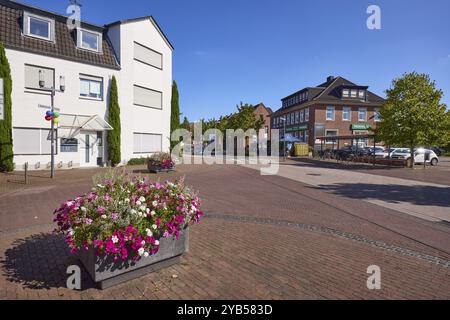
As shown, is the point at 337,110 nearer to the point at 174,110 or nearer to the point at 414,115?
the point at 414,115

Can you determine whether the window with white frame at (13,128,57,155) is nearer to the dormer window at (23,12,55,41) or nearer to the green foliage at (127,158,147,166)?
the green foliage at (127,158,147,166)

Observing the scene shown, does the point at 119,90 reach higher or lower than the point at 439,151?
higher

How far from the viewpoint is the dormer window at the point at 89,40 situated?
59.9 ft

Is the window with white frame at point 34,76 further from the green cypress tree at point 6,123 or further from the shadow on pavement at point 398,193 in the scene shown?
the shadow on pavement at point 398,193

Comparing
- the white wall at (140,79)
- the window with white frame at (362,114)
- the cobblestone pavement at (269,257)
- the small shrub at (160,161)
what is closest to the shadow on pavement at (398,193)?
the cobblestone pavement at (269,257)

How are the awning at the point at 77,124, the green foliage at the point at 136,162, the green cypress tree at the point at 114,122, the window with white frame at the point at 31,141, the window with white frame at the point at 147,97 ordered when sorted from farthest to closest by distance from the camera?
the window with white frame at the point at 147,97, the green foliage at the point at 136,162, the green cypress tree at the point at 114,122, the awning at the point at 77,124, the window with white frame at the point at 31,141

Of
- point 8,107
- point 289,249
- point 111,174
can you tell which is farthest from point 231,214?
point 8,107

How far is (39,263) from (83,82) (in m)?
16.8

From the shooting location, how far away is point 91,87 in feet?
60.7

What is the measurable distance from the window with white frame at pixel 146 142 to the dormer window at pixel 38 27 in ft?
26.3

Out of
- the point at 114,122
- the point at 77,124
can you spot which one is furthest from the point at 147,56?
the point at 77,124

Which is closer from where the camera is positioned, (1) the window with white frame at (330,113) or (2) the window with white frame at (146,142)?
(2) the window with white frame at (146,142)

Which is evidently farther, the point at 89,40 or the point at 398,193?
the point at 89,40

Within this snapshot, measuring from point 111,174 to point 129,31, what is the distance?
18.9 meters
